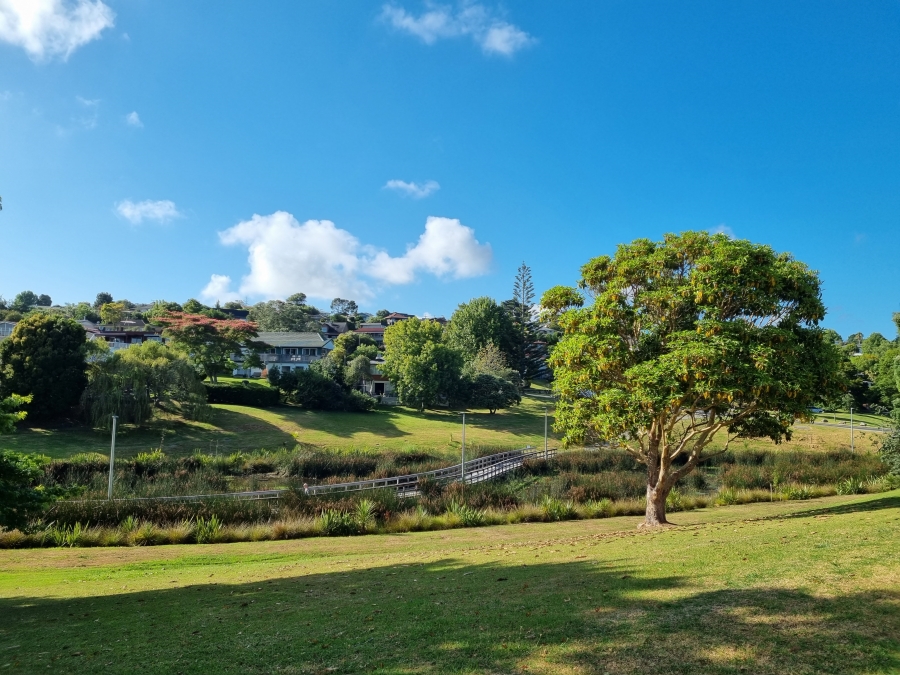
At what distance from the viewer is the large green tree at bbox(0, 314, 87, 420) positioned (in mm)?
39656

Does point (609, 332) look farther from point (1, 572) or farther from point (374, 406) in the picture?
point (374, 406)

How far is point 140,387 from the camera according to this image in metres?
41.4

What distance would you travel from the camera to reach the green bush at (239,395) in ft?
173

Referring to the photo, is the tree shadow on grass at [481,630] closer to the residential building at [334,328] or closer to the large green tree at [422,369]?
the large green tree at [422,369]

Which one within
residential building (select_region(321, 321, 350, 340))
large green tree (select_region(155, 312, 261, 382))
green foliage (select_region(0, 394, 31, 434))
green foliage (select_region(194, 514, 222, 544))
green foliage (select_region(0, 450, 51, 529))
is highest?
residential building (select_region(321, 321, 350, 340))

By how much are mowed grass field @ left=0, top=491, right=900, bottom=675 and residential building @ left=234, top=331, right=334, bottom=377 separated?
67638mm

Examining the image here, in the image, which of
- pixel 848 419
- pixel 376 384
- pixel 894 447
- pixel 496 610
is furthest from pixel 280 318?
pixel 496 610

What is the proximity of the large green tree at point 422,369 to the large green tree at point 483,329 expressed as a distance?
621 inches

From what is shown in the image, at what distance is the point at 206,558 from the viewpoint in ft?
46.6

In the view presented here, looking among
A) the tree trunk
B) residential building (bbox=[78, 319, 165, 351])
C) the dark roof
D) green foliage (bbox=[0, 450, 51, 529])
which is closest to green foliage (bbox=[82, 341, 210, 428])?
residential building (bbox=[78, 319, 165, 351])

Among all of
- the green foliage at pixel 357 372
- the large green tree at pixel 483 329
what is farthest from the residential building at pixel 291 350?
the large green tree at pixel 483 329

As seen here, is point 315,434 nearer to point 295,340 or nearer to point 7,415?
point 7,415

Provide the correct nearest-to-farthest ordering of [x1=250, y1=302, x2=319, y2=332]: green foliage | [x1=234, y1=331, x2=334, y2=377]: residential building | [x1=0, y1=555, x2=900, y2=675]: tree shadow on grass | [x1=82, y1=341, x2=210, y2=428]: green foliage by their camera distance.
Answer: [x1=0, y1=555, x2=900, y2=675]: tree shadow on grass, [x1=82, y1=341, x2=210, y2=428]: green foliage, [x1=234, y1=331, x2=334, y2=377]: residential building, [x1=250, y1=302, x2=319, y2=332]: green foliage

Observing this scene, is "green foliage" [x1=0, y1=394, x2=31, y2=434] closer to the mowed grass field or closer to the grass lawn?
the mowed grass field
